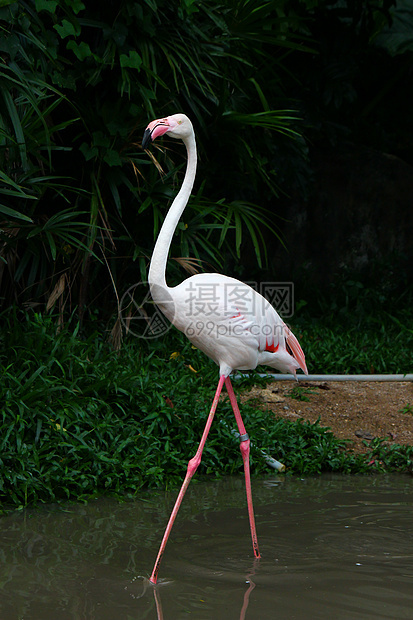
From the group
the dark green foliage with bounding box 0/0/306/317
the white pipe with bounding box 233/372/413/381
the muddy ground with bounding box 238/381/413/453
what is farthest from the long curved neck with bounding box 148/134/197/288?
the white pipe with bounding box 233/372/413/381

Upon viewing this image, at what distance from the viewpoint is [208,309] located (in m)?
3.30

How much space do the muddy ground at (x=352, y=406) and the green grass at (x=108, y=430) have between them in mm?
157

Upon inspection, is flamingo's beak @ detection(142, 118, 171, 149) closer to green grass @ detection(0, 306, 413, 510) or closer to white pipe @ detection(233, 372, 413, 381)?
green grass @ detection(0, 306, 413, 510)

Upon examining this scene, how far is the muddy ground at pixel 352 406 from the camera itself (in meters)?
4.79

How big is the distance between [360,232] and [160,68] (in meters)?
3.77

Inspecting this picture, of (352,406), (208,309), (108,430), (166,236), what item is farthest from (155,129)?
(352,406)

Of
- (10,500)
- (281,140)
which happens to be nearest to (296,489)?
(10,500)

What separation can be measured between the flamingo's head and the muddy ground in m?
2.28

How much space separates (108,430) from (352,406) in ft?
6.13

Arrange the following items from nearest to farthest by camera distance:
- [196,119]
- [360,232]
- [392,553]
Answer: [392,553], [196,119], [360,232]

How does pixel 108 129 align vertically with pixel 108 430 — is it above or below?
above

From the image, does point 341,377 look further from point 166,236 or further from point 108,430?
point 166,236

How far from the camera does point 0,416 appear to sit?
12.9 ft

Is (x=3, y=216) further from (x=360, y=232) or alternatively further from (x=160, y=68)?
(x=360, y=232)
